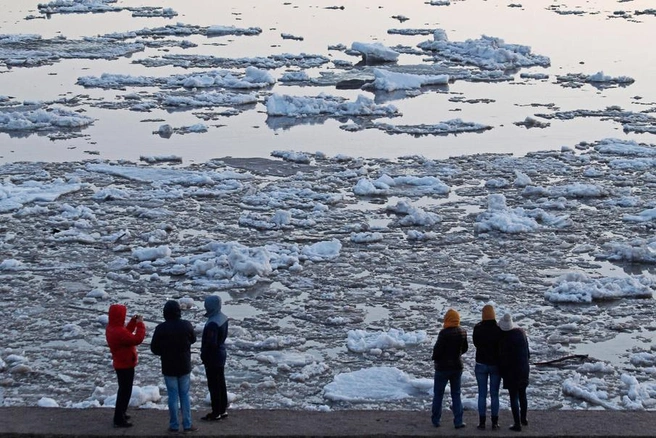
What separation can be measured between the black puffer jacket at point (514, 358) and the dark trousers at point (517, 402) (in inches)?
2.0

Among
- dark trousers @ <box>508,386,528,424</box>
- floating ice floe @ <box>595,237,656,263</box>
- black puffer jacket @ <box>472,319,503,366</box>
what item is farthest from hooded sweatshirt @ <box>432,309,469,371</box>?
floating ice floe @ <box>595,237,656,263</box>

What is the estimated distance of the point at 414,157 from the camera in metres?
23.2

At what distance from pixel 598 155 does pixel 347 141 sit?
5.31 m

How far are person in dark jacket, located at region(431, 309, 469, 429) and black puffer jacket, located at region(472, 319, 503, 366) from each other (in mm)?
119

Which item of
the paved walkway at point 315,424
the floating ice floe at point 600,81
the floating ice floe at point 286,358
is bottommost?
the floating ice floe at point 600,81

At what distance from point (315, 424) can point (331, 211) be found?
31.3ft

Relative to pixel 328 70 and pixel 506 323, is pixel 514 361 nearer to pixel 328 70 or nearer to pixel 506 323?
pixel 506 323

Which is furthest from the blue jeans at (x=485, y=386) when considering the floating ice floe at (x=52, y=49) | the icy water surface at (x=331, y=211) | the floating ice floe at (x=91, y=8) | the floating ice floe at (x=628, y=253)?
the floating ice floe at (x=91, y=8)

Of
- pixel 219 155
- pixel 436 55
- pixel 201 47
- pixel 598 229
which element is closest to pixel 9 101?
pixel 219 155

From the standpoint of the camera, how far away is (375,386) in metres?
12.2

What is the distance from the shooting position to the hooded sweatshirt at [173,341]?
9508 mm

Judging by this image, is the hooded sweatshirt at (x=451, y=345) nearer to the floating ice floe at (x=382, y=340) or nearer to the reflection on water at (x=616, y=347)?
the floating ice floe at (x=382, y=340)

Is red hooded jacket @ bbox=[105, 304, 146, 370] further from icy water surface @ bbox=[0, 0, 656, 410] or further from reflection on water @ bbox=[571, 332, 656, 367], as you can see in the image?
reflection on water @ bbox=[571, 332, 656, 367]

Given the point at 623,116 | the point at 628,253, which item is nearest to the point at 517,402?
the point at 628,253
